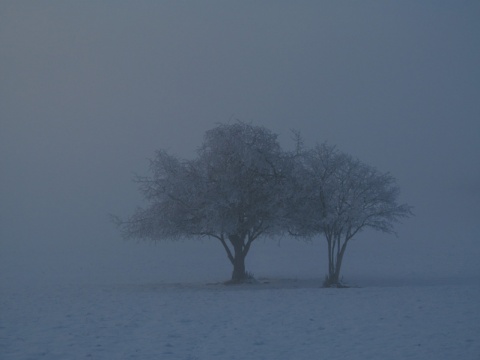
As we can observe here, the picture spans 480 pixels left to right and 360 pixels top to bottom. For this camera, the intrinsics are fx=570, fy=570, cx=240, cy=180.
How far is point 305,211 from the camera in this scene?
28.9 m

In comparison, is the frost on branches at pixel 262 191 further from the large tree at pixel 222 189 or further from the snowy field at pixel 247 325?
the snowy field at pixel 247 325

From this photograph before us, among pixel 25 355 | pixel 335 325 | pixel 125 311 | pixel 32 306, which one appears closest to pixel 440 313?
pixel 335 325

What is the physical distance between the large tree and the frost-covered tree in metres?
1.28

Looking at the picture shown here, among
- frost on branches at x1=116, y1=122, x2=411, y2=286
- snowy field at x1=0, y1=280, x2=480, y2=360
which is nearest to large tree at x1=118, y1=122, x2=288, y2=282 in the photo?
frost on branches at x1=116, y1=122, x2=411, y2=286

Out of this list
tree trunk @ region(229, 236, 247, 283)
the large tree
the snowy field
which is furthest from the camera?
tree trunk @ region(229, 236, 247, 283)

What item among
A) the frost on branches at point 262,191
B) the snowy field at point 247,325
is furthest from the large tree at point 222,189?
the snowy field at point 247,325

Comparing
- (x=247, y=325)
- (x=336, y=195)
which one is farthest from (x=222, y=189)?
(x=247, y=325)

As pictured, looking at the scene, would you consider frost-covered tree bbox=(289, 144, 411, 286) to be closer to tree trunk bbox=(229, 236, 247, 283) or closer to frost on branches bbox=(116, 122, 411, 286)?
frost on branches bbox=(116, 122, 411, 286)

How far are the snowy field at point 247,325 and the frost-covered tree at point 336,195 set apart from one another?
588 cm

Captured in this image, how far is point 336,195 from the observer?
95.1ft

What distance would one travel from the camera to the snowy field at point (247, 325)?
40.0 ft

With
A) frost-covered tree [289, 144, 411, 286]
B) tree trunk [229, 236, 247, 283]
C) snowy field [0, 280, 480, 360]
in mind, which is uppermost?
frost-covered tree [289, 144, 411, 286]

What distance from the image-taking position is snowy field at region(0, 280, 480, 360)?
12.2 metres

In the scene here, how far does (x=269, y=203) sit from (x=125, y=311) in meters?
11.6
